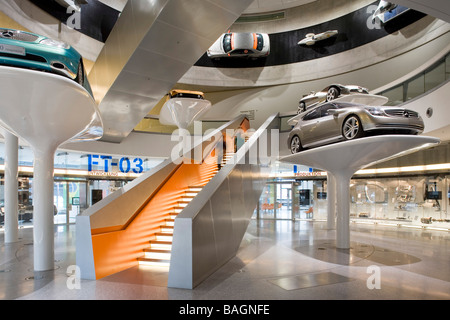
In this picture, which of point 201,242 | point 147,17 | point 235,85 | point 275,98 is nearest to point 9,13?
point 147,17

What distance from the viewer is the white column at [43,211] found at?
613cm

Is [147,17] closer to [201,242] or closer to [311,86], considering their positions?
[201,242]

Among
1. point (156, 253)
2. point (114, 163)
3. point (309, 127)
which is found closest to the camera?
point (156, 253)

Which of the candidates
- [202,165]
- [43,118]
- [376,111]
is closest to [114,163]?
[202,165]

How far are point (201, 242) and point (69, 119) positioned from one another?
333 centimetres

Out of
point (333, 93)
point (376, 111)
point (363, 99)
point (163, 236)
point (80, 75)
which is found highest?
point (333, 93)

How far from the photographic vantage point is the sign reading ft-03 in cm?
1776

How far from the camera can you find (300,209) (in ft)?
59.6

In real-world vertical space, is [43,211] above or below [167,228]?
above

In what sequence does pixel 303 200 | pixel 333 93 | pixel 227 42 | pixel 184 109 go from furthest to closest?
pixel 227 42 → pixel 303 200 → pixel 184 109 → pixel 333 93

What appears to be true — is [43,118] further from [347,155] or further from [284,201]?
[284,201]

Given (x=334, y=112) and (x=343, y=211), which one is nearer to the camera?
(x=334, y=112)

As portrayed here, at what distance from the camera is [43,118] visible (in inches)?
229

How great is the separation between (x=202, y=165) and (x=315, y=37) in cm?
1290
